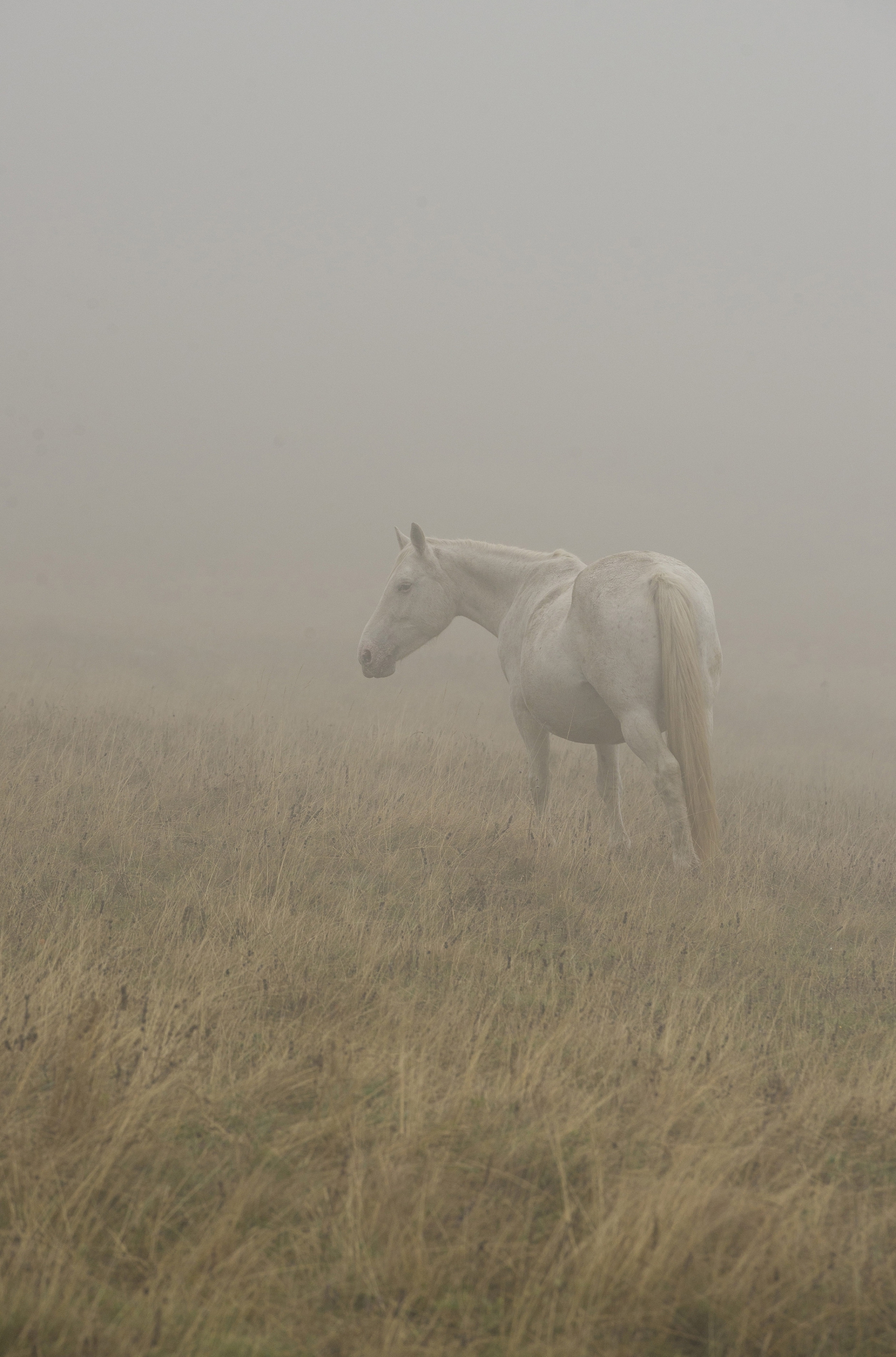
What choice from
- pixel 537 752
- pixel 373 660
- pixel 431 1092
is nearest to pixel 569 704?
pixel 537 752

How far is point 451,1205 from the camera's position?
1.97 meters

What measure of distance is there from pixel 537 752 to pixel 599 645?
1.47 meters

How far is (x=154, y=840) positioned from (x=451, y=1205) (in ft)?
13.4

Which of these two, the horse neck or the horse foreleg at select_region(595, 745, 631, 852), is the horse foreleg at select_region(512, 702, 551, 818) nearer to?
the horse foreleg at select_region(595, 745, 631, 852)

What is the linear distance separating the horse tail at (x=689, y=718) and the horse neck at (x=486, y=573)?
204 centimetres

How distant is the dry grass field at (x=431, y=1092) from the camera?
5.70 feet

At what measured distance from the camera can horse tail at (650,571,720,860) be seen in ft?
17.6

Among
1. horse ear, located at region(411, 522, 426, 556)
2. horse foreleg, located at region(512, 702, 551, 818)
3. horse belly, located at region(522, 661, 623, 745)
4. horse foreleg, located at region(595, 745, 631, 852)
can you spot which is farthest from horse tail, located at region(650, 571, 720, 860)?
horse ear, located at region(411, 522, 426, 556)

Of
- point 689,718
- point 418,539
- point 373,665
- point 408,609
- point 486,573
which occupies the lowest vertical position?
point 373,665

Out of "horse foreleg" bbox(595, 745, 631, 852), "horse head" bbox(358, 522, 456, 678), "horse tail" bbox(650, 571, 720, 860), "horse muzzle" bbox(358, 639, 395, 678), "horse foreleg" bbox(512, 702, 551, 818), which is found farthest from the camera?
"horse muzzle" bbox(358, 639, 395, 678)

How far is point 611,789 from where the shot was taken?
267 inches

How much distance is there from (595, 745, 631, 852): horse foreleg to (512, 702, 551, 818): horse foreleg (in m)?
0.43

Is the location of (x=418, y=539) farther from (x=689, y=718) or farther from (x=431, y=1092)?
(x=431, y=1092)

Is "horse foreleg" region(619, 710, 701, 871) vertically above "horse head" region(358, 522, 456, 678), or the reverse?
"horse head" region(358, 522, 456, 678)
